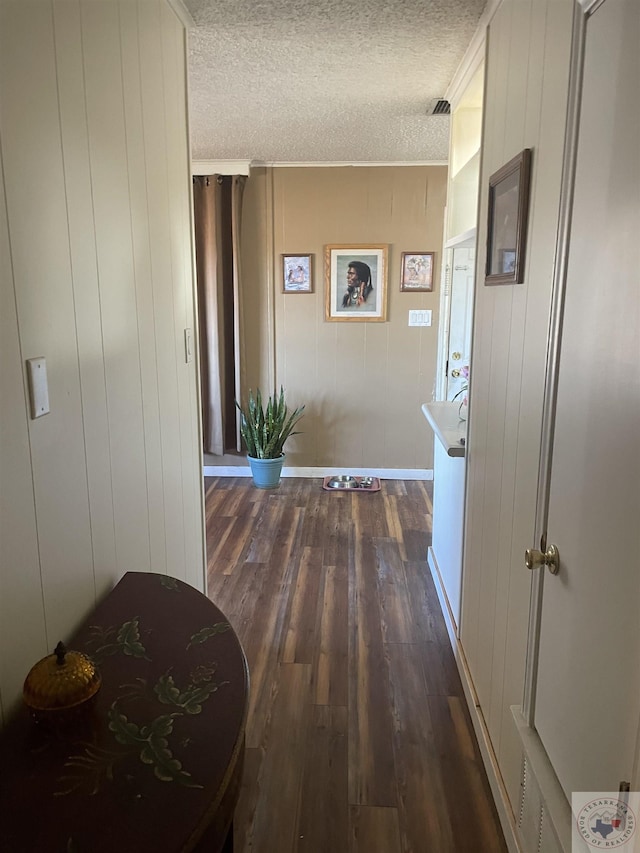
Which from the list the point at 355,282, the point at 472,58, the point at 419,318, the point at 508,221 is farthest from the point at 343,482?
the point at 508,221

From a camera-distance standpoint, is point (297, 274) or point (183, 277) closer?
point (183, 277)

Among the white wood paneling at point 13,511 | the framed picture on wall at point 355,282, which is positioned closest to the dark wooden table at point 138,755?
the white wood paneling at point 13,511

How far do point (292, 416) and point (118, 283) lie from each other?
10.5 ft

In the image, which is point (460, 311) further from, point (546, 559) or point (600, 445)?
point (600, 445)

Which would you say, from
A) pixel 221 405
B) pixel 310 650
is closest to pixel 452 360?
pixel 221 405

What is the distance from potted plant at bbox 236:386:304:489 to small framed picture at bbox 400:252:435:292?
4.23 ft

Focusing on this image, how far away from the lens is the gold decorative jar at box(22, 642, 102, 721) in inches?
37.9

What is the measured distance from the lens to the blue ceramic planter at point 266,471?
4.57 metres

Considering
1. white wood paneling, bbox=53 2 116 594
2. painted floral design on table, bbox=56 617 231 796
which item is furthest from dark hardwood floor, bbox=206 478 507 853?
white wood paneling, bbox=53 2 116 594

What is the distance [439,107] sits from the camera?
119 inches

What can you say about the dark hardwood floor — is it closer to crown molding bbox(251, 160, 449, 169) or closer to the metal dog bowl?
the metal dog bowl

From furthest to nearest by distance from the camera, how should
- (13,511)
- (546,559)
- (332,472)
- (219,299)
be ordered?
(332,472)
(219,299)
(546,559)
(13,511)

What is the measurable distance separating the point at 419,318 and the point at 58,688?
4038 millimetres

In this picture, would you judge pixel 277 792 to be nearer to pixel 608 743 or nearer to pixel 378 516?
pixel 608 743
